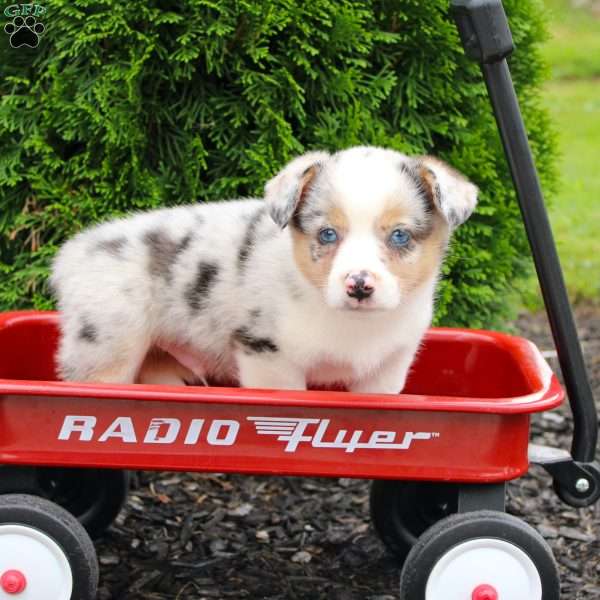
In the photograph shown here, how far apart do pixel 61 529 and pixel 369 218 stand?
108 cm

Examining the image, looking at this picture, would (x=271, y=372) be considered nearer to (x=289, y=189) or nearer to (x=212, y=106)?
(x=289, y=189)

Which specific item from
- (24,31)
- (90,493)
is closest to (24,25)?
(24,31)

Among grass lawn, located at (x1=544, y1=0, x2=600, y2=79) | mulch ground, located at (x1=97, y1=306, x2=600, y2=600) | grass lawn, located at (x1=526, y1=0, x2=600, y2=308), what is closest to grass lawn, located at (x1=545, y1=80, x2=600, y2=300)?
grass lawn, located at (x1=526, y1=0, x2=600, y2=308)

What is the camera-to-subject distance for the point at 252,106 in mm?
3756

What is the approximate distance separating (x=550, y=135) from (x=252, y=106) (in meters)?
1.31

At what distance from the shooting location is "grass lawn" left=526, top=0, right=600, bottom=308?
6.94 metres

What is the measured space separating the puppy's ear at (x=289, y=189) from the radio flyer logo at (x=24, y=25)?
134 centimetres

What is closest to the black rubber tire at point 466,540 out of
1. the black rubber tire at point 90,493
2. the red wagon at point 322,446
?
the red wagon at point 322,446

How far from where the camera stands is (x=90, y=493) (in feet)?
11.5

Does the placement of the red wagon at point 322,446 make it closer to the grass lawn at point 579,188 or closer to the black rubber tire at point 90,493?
the black rubber tire at point 90,493

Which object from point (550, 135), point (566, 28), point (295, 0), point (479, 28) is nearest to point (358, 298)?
point (479, 28)

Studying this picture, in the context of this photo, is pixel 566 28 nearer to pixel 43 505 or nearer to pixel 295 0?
pixel 295 0

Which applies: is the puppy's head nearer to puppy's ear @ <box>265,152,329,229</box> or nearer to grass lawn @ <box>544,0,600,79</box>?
puppy's ear @ <box>265,152,329,229</box>

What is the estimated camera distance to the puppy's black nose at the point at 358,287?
2566 millimetres
